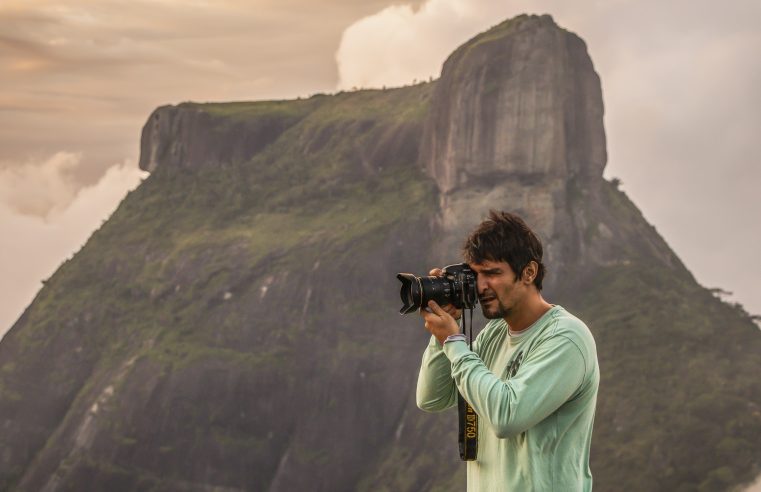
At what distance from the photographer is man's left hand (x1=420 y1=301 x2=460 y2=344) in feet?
23.4

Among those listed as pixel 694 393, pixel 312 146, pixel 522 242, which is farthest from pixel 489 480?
pixel 312 146

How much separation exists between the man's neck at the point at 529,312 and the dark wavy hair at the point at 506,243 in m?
0.17

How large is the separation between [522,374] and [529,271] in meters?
0.59

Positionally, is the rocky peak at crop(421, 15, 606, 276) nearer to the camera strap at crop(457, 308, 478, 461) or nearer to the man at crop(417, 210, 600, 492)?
the camera strap at crop(457, 308, 478, 461)

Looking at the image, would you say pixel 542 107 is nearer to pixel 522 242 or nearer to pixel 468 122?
pixel 468 122

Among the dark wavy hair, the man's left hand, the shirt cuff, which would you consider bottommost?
the shirt cuff

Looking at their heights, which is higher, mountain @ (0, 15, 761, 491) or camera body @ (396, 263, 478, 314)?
mountain @ (0, 15, 761, 491)

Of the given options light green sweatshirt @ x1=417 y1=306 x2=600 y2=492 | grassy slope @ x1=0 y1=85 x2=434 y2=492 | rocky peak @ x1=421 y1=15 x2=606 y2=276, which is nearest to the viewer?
light green sweatshirt @ x1=417 y1=306 x2=600 y2=492

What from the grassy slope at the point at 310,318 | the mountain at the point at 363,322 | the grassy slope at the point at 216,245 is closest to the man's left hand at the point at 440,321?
the grassy slope at the point at 310,318

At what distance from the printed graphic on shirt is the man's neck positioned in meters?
0.16

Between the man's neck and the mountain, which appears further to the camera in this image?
the mountain

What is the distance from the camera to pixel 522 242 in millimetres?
7047

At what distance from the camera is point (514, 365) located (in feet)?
23.6

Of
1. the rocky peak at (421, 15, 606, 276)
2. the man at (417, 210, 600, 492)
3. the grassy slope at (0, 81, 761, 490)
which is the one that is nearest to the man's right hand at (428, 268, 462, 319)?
the man at (417, 210, 600, 492)
